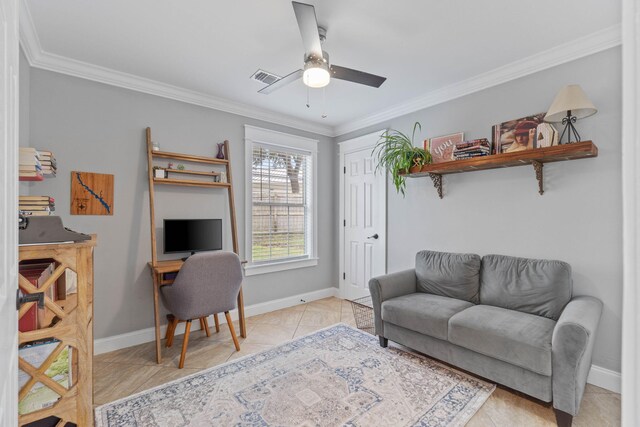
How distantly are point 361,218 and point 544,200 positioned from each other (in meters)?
2.11

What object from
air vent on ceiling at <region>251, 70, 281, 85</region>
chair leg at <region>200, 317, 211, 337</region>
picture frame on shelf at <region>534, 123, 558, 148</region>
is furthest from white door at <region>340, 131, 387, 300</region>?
chair leg at <region>200, 317, 211, 337</region>

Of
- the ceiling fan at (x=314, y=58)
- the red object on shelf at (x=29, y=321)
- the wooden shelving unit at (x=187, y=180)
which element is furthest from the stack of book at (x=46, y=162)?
the ceiling fan at (x=314, y=58)

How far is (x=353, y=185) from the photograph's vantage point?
4332 mm

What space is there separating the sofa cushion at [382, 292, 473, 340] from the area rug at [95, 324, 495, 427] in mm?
316

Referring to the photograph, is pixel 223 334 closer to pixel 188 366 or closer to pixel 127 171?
pixel 188 366

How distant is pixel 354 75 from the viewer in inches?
87.2

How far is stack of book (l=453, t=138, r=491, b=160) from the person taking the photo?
280 centimetres

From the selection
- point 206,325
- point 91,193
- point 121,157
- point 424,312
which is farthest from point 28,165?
point 424,312

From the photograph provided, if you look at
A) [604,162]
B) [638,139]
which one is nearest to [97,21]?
[638,139]

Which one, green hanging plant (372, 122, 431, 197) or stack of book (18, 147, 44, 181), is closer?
stack of book (18, 147, 44, 181)

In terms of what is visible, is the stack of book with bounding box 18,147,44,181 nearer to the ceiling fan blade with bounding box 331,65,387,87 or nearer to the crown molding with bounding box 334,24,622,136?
the ceiling fan blade with bounding box 331,65,387,87

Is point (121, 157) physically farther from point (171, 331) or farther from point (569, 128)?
point (569, 128)

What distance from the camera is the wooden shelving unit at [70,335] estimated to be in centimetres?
129

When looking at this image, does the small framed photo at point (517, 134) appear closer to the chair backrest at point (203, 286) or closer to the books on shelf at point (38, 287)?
the chair backrest at point (203, 286)
